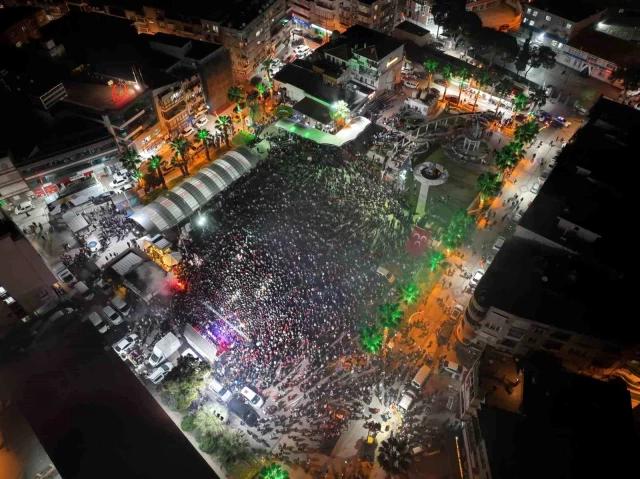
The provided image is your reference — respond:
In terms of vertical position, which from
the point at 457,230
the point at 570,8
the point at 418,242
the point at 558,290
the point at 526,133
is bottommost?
the point at 418,242

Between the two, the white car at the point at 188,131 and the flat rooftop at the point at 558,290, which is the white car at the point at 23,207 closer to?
the white car at the point at 188,131

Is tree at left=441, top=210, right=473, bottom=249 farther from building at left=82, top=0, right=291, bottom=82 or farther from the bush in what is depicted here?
building at left=82, top=0, right=291, bottom=82

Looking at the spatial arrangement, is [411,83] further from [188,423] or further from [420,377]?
[188,423]

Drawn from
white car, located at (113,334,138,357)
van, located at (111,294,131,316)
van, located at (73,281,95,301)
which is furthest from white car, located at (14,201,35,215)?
white car, located at (113,334,138,357)

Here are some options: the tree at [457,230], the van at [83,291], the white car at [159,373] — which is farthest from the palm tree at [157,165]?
the tree at [457,230]

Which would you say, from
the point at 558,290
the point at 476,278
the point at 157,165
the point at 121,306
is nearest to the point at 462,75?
the point at 476,278
